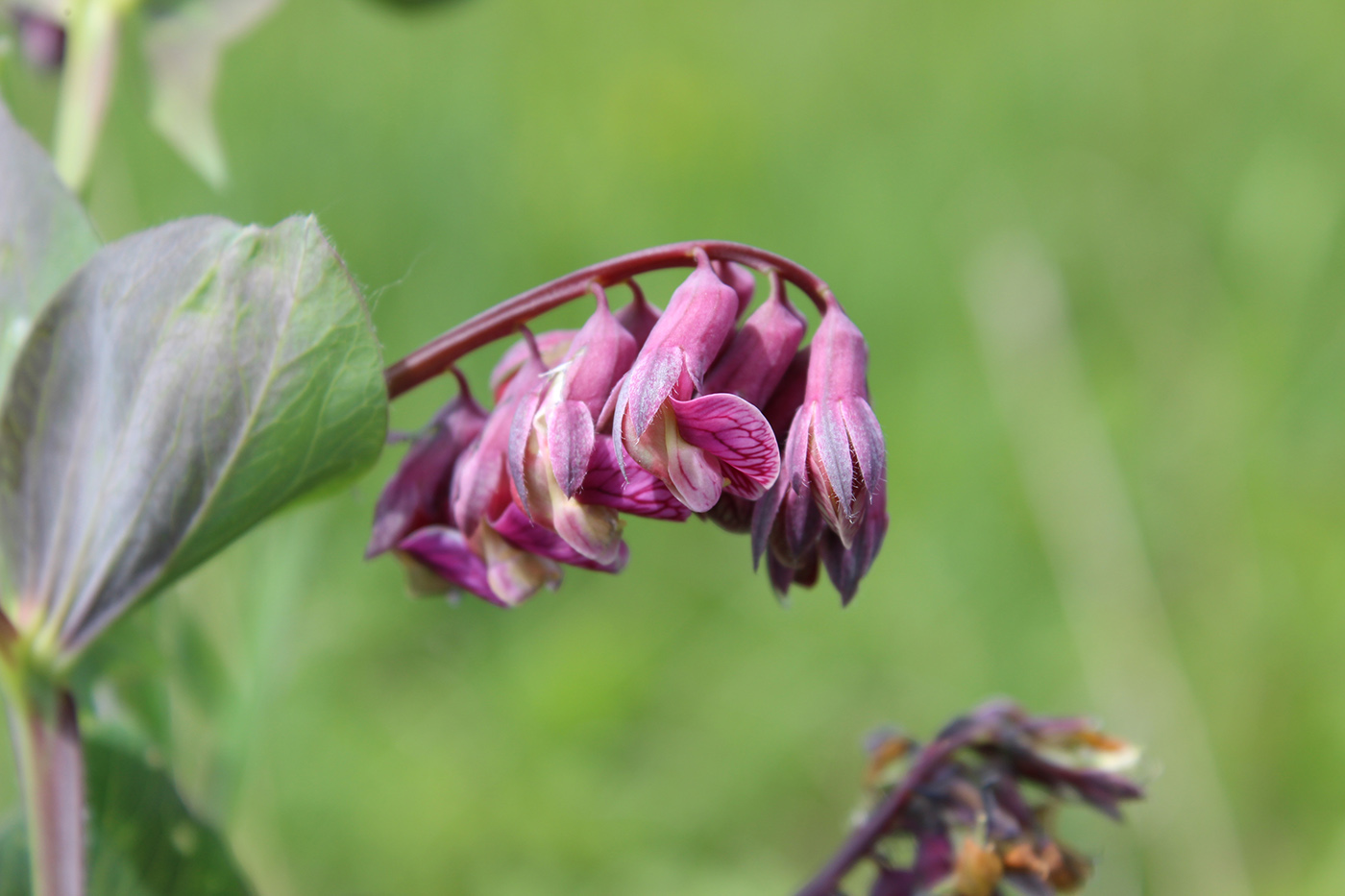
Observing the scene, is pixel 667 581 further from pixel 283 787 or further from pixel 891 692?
pixel 283 787

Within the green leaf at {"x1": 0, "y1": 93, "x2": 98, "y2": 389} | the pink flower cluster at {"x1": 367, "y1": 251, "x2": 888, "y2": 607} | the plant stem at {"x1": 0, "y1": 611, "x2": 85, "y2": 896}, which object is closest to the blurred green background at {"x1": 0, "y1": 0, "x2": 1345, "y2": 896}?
the plant stem at {"x1": 0, "y1": 611, "x2": 85, "y2": 896}

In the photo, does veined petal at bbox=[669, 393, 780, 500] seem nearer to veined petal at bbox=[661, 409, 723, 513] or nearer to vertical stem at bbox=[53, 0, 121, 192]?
veined petal at bbox=[661, 409, 723, 513]

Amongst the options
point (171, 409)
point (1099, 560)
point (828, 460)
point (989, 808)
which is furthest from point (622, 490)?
point (1099, 560)

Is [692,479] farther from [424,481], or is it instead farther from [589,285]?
[424,481]

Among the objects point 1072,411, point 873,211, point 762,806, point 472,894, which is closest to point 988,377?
point 1072,411

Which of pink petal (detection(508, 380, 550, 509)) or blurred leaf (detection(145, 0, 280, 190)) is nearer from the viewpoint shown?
pink petal (detection(508, 380, 550, 509))

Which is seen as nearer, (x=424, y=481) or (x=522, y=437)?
(x=522, y=437)

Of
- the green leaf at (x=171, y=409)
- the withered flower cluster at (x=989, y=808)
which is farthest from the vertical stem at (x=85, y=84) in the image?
the withered flower cluster at (x=989, y=808)
